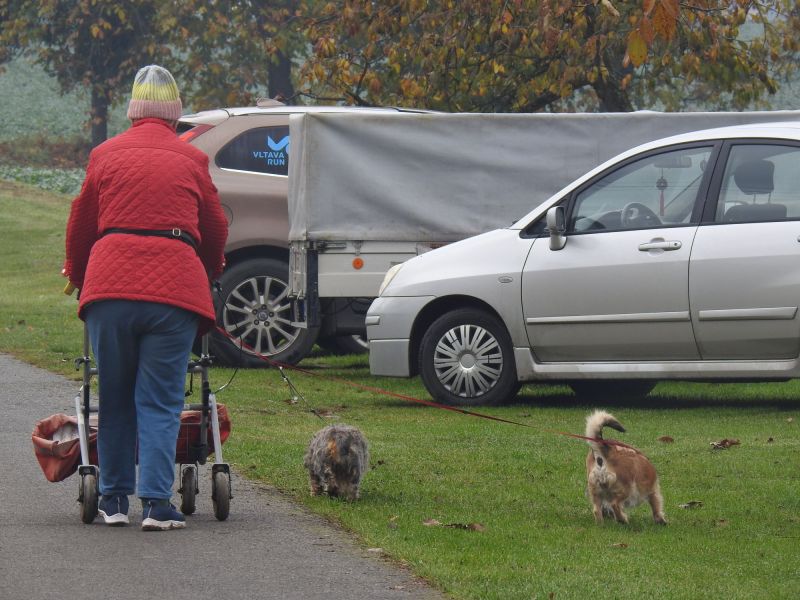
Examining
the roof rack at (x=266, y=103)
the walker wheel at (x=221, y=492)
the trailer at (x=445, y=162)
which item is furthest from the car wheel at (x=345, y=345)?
the walker wheel at (x=221, y=492)

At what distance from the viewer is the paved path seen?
18.6ft

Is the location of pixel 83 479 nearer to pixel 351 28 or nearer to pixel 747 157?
pixel 747 157

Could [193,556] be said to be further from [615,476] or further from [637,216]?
[637,216]

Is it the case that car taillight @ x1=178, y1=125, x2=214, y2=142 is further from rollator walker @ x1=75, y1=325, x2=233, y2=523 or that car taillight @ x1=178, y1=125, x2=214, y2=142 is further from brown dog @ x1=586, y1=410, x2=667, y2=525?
brown dog @ x1=586, y1=410, x2=667, y2=525

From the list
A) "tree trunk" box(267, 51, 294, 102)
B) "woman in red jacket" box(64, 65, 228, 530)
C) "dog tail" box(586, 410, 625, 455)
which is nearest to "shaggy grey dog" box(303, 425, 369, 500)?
"woman in red jacket" box(64, 65, 228, 530)

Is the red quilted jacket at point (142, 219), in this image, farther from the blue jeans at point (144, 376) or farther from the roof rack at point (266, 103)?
the roof rack at point (266, 103)

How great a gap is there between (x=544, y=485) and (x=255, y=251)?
6.00 meters

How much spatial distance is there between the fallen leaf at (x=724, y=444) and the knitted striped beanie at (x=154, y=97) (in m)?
3.94

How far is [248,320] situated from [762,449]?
538 centimetres

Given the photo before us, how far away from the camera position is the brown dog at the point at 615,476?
270 inches

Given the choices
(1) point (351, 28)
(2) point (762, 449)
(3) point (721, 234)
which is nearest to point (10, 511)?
(2) point (762, 449)

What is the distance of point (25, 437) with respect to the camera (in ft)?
31.7

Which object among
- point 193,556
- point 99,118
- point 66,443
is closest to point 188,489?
point 66,443

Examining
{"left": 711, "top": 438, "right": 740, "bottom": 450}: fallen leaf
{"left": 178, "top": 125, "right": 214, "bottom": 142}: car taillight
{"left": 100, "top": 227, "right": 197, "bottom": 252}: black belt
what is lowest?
{"left": 711, "top": 438, "right": 740, "bottom": 450}: fallen leaf
